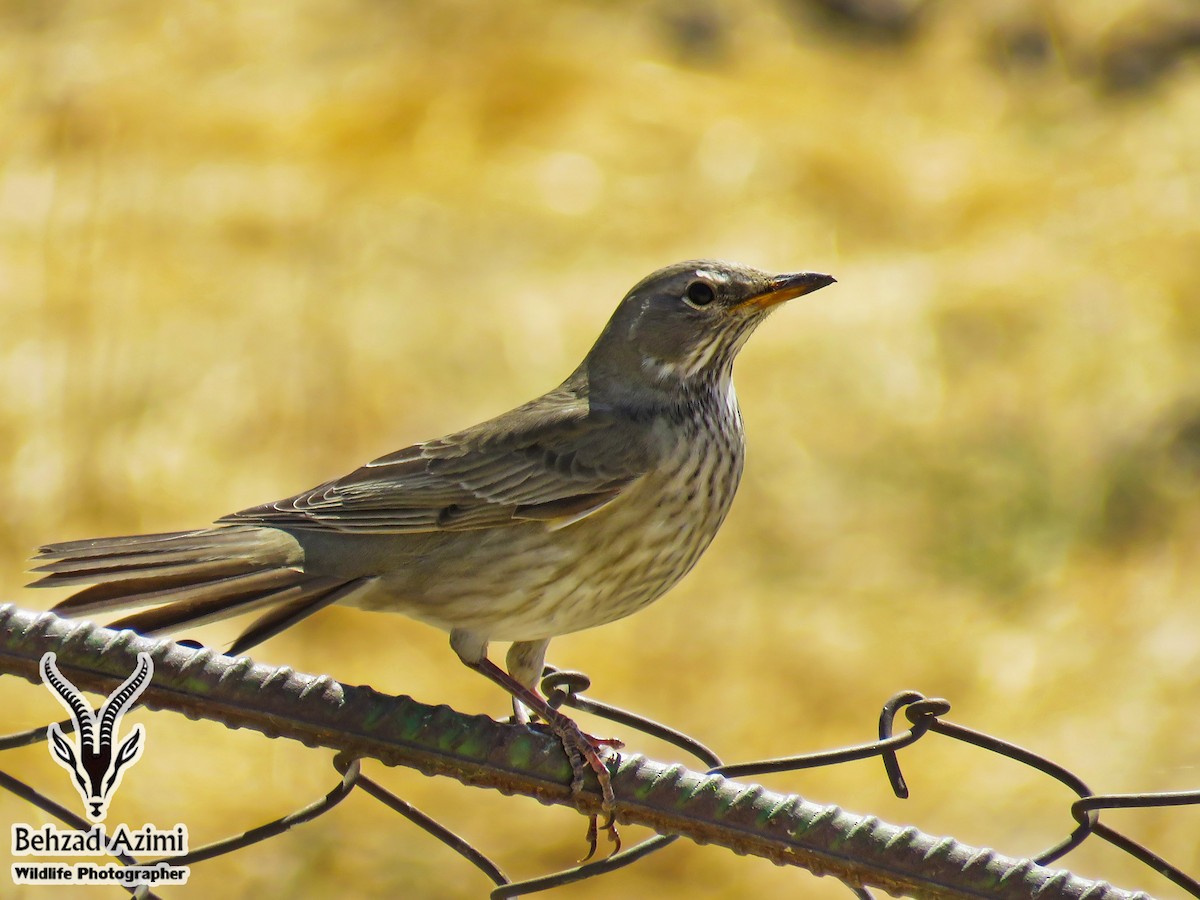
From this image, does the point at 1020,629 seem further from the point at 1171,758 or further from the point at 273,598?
the point at 273,598

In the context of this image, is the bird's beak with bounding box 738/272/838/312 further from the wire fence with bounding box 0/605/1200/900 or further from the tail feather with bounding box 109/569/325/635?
the wire fence with bounding box 0/605/1200/900

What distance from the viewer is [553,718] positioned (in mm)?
3670

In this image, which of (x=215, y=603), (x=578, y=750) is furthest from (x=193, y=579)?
(x=578, y=750)

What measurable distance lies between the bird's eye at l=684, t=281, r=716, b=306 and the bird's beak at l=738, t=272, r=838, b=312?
0.32 feet

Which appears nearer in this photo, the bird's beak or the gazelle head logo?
the gazelle head logo

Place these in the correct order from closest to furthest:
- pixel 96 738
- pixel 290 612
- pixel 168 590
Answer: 1. pixel 96 738
2. pixel 168 590
3. pixel 290 612

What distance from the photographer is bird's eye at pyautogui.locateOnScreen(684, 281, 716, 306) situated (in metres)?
4.65

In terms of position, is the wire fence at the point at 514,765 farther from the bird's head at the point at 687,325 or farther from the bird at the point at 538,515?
the bird's head at the point at 687,325

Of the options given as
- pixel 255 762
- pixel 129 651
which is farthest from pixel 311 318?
pixel 129 651

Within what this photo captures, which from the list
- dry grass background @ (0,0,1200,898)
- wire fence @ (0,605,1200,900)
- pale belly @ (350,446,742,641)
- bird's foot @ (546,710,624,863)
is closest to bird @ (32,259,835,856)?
pale belly @ (350,446,742,641)

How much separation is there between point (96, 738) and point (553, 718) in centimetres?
114

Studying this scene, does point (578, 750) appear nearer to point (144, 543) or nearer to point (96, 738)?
point (96, 738)

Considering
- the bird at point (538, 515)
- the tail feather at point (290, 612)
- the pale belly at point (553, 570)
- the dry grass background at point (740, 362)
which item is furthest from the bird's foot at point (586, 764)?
the dry grass background at point (740, 362)

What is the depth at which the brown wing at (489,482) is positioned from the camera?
4199mm
